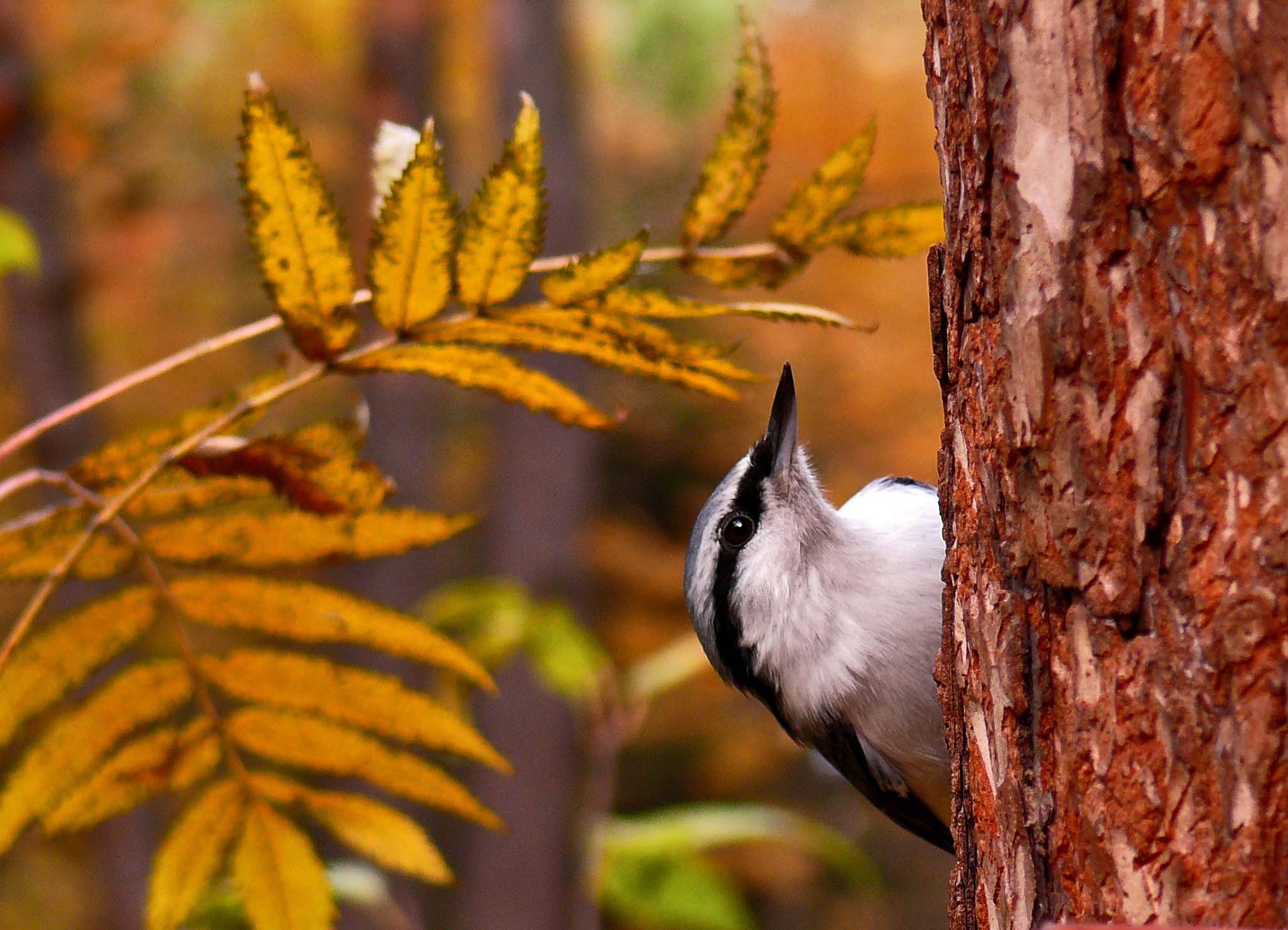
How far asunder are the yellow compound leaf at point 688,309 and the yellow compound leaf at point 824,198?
12cm

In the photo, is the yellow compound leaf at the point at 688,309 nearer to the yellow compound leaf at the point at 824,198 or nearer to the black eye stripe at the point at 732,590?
the yellow compound leaf at the point at 824,198

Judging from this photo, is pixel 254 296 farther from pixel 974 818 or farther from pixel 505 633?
pixel 974 818

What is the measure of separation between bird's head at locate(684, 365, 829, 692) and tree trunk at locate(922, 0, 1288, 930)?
3.25ft

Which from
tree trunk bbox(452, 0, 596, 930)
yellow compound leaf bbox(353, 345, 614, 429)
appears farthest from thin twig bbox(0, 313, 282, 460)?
tree trunk bbox(452, 0, 596, 930)

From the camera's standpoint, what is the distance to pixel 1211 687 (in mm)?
885

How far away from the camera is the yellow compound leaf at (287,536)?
1.44 m

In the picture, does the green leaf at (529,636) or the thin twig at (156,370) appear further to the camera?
the green leaf at (529,636)

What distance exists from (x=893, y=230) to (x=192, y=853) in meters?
1.05

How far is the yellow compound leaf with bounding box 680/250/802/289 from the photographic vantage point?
1376 mm

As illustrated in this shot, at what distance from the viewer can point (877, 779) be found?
77.7 inches

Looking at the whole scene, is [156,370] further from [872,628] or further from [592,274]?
[872,628]

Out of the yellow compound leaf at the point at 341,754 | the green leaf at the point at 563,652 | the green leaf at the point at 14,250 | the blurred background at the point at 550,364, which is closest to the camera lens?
the yellow compound leaf at the point at 341,754

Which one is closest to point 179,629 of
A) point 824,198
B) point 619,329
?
point 619,329

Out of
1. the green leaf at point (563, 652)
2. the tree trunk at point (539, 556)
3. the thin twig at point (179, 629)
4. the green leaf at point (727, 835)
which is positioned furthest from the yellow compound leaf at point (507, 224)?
the tree trunk at point (539, 556)
